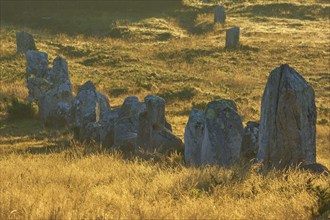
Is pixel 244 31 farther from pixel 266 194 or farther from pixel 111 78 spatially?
pixel 266 194

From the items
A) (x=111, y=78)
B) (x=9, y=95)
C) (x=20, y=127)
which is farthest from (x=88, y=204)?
(x=111, y=78)

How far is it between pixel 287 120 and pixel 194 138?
10.00 ft

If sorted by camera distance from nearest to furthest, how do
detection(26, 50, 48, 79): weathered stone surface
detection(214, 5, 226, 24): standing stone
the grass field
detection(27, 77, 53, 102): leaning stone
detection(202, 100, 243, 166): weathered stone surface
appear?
1. the grass field
2. detection(202, 100, 243, 166): weathered stone surface
3. detection(27, 77, 53, 102): leaning stone
4. detection(26, 50, 48, 79): weathered stone surface
5. detection(214, 5, 226, 24): standing stone

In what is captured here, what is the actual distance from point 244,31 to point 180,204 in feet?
145

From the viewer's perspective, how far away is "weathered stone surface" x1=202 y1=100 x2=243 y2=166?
1159cm

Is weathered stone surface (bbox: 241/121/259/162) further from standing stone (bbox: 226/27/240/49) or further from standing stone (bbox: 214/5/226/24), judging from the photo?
standing stone (bbox: 214/5/226/24)

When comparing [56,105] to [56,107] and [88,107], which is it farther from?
[88,107]

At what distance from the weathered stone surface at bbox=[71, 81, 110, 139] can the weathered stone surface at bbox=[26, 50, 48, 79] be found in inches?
274

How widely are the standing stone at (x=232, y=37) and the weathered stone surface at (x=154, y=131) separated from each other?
2810cm

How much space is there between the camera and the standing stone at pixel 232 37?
136 ft

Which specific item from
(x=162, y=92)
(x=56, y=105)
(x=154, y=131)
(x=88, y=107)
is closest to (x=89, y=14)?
(x=162, y=92)

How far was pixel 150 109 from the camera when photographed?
1437 cm

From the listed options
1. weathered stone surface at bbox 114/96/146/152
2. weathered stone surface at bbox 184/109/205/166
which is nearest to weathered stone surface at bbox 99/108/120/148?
weathered stone surface at bbox 114/96/146/152

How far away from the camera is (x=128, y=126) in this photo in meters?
15.2
